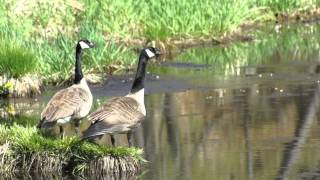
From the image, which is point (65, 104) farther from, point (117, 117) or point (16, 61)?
point (16, 61)

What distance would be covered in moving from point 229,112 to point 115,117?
15.9 ft

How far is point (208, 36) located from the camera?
93.5 ft

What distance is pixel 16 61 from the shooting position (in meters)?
20.9

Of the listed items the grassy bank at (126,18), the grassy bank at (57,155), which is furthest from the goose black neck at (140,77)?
the grassy bank at (126,18)

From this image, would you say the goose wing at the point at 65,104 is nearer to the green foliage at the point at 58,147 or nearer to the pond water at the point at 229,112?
the green foliage at the point at 58,147

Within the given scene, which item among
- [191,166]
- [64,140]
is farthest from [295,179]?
[64,140]

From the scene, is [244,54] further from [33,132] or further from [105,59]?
[33,132]

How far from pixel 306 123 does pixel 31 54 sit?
7520 millimetres

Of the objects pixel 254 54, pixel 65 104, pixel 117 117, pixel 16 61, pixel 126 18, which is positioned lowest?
pixel 117 117

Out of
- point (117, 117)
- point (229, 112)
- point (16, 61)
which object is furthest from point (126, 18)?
point (117, 117)

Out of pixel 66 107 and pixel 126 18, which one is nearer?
pixel 66 107

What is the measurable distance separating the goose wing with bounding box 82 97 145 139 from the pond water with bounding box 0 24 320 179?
2.22 feet

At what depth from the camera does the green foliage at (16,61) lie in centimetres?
2069

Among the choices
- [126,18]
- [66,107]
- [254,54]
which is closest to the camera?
[66,107]
